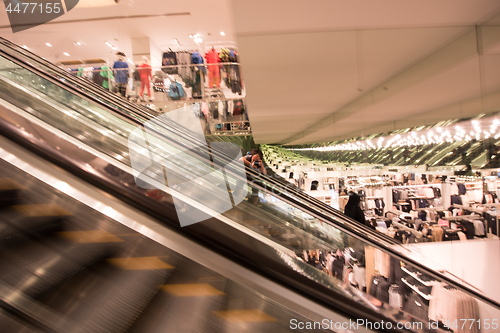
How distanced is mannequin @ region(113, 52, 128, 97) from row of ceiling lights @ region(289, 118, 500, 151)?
4.74 meters

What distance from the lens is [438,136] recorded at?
4.67m

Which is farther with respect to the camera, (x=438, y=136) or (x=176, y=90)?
(x=438, y=136)

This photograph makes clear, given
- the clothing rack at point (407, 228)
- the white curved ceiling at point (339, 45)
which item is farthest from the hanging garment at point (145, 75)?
the clothing rack at point (407, 228)

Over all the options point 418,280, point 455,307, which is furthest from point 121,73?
point 455,307

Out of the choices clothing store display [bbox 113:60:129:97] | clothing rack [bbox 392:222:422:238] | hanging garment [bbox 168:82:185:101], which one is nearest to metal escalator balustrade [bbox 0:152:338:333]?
hanging garment [bbox 168:82:185:101]

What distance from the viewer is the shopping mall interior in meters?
0.61

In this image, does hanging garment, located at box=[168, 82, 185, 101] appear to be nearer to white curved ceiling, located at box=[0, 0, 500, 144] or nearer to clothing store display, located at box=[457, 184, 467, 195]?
white curved ceiling, located at box=[0, 0, 500, 144]

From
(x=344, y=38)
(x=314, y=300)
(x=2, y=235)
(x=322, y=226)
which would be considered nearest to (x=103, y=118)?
(x=2, y=235)

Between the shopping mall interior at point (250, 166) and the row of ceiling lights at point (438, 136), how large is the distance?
29 mm

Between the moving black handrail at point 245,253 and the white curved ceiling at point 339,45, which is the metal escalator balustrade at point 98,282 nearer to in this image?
the moving black handrail at point 245,253

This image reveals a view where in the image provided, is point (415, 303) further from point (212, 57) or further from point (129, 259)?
point (212, 57)

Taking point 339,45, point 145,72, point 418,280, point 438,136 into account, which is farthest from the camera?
point 438,136

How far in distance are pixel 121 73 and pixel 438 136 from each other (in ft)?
20.0

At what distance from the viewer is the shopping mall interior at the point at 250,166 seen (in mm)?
610
